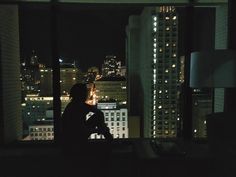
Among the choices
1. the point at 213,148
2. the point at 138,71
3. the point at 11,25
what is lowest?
the point at 213,148

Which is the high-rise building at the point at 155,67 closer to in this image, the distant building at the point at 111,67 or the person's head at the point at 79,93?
the distant building at the point at 111,67

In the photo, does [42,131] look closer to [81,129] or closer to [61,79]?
[61,79]

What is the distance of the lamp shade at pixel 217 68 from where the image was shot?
8.43ft

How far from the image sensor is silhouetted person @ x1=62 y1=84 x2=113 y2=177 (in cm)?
238

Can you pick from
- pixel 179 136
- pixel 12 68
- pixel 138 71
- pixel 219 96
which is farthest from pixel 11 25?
pixel 219 96

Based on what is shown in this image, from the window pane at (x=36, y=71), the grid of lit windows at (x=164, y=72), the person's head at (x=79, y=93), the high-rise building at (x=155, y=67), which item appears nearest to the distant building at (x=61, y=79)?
the window pane at (x=36, y=71)

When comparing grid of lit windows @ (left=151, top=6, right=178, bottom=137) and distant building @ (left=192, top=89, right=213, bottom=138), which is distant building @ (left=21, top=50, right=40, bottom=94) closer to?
grid of lit windows @ (left=151, top=6, right=178, bottom=137)

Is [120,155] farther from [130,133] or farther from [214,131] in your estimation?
[214,131]

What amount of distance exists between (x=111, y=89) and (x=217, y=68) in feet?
4.94

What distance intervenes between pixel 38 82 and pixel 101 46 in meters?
1.02

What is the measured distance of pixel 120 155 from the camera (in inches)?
135

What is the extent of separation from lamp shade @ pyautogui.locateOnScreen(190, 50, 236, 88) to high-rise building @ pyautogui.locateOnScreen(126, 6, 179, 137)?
136cm

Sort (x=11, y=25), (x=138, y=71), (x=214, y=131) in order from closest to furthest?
1. (x=214, y=131)
2. (x=11, y=25)
3. (x=138, y=71)

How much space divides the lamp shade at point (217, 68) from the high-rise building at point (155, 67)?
136 cm
